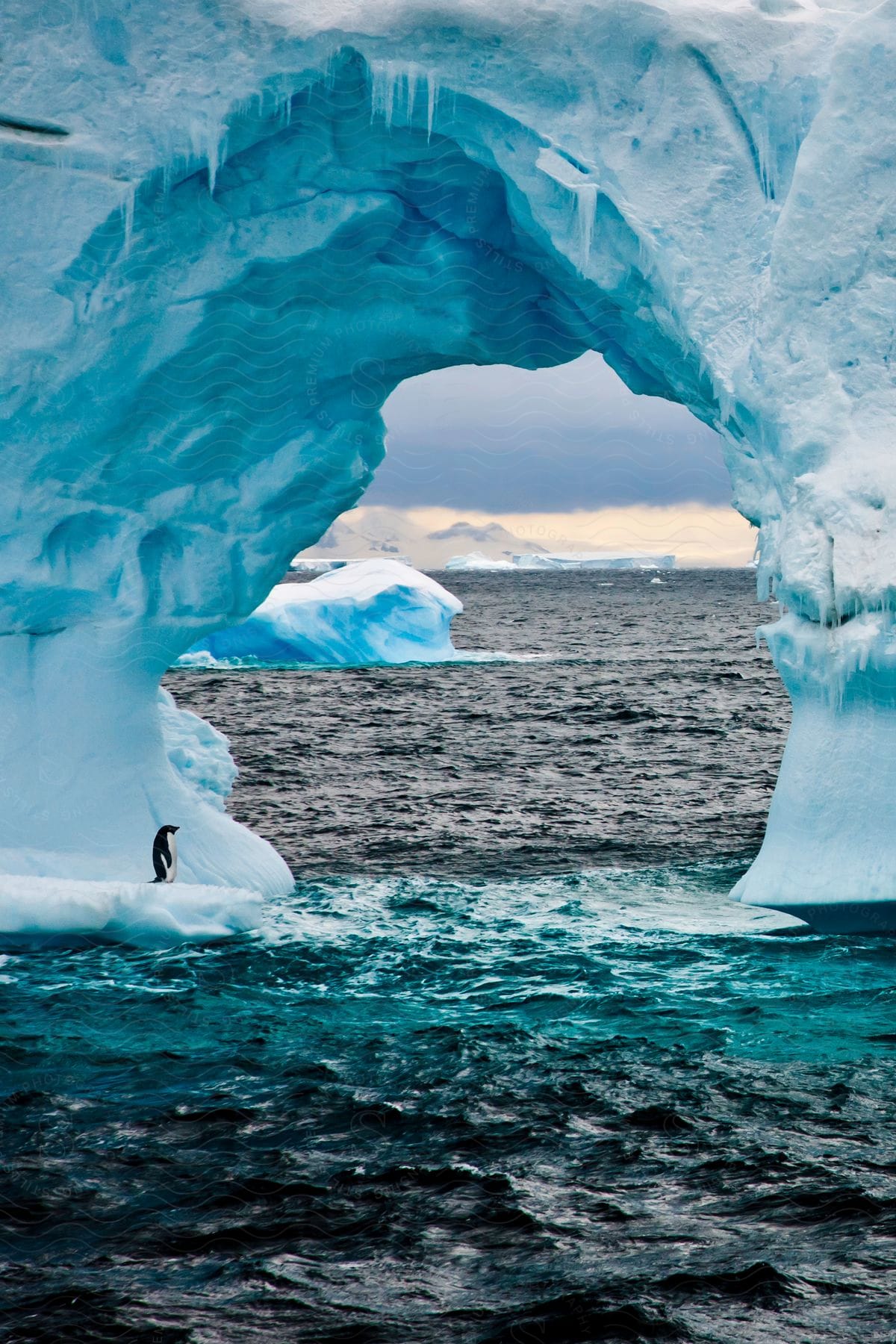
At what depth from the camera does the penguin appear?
9.20m

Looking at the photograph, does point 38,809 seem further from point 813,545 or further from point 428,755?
point 428,755

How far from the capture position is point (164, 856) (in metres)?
9.21

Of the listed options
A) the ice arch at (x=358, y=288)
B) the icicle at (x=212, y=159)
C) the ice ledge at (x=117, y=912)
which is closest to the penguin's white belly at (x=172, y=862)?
the ice ledge at (x=117, y=912)

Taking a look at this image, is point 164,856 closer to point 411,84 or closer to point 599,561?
point 411,84

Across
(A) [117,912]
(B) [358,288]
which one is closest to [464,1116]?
(A) [117,912]


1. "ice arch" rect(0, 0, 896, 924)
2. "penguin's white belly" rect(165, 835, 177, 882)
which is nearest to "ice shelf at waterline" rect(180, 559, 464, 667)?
"ice arch" rect(0, 0, 896, 924)

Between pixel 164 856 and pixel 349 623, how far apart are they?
20512mm

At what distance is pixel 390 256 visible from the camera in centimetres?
A: 961

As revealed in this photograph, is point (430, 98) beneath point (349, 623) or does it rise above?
above

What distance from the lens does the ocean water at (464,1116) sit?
4.82m

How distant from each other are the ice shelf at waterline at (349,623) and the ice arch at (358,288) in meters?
18.6

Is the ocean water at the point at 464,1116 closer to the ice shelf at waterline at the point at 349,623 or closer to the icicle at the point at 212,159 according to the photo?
the icicle at the point at 212,159

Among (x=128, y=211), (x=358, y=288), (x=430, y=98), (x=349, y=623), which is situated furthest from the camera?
(x=349, y=623)

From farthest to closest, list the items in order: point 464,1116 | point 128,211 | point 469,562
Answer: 1. point 469,562
2. point 128,211
3. point 464,1116
